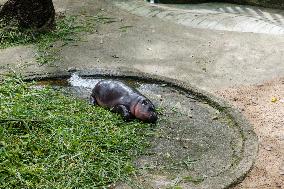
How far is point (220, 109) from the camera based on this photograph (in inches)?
231

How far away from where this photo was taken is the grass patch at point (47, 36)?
294 inches

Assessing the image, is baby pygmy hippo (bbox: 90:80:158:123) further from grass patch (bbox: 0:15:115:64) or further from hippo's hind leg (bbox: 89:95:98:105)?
grass patch (bbox: 0:15:115:64)

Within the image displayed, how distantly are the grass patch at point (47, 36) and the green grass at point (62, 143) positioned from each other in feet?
5.98

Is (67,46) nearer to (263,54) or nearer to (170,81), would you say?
(170,81)

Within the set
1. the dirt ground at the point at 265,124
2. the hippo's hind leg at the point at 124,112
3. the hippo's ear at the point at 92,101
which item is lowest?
the dirt ground at the point at 265,124

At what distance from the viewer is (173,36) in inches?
326

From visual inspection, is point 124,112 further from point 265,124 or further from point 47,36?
point 47,36

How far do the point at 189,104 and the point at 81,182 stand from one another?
6.75 feet

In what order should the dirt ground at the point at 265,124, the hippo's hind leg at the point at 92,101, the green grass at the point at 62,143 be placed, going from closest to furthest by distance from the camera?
the green grass at the point at 62,143
the dirt ground at the point at 265,124
the hippo's hind leg at the point at 92,101

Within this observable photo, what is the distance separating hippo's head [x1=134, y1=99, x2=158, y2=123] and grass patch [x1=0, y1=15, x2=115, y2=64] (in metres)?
2.29

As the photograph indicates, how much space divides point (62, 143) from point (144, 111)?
3.24 ft

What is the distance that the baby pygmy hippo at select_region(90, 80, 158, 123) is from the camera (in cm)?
531

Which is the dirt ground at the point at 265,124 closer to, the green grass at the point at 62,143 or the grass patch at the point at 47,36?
the green grass at the point at 62,143

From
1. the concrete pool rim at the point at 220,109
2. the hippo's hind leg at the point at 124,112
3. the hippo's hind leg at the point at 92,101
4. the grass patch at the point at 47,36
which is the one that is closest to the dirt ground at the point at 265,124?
the concrete pool rim at the point at 220,109
